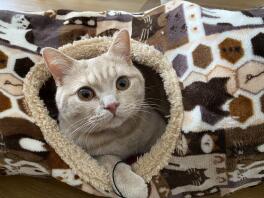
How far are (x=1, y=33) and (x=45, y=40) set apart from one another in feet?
0.41

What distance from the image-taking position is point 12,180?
1211 mm

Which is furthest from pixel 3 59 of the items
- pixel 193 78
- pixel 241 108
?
pixel 241 108

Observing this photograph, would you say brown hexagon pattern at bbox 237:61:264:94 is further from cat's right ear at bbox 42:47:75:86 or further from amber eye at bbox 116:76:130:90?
cat's right ear at bbox 42:47:75:86

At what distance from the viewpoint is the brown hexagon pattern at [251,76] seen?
0.92 m

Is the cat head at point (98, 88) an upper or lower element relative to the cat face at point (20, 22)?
lower

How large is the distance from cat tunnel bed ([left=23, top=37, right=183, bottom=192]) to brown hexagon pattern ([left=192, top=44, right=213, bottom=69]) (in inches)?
2.7

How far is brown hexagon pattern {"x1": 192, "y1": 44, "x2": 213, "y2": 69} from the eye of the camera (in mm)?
973

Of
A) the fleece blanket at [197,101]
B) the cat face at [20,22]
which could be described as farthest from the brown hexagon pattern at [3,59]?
the cat face at [20,22]

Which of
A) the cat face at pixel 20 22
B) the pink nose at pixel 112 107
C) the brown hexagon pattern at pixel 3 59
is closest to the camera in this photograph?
the pink nose at pixel 112 107

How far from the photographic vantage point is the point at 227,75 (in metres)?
0.94

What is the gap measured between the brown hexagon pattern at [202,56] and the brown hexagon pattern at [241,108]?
12cm

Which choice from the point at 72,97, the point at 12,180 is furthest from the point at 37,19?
the point at 12,180

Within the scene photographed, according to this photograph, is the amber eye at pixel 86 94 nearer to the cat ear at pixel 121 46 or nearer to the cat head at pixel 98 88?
the cat head at pixel 98 88

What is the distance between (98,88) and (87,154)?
0.20 metres
